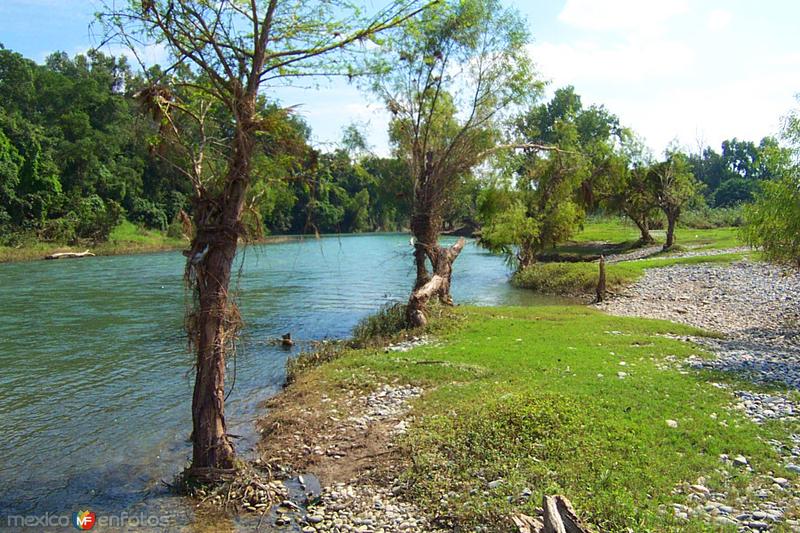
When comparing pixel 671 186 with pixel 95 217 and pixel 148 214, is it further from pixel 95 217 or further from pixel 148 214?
pixel 148 214

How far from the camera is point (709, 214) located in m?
74.8

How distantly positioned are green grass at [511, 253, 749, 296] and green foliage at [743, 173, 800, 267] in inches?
473

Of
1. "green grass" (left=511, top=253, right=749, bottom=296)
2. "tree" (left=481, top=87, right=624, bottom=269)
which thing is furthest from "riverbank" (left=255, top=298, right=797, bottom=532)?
"tree" (left=481, top=87, right=624, bottom=269)

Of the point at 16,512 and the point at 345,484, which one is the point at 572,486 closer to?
the point at 345,484

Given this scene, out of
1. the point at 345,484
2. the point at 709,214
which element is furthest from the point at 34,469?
the point at 709,214

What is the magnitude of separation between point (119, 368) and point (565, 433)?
13889 millimetres

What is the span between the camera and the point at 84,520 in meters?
8.50

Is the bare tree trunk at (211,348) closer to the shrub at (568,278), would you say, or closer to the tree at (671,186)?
the shrub at (568,278)

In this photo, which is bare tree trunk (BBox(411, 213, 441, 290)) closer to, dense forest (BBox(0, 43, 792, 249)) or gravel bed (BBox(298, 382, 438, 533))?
dense forest (BBox(0, 43, 792, 249))

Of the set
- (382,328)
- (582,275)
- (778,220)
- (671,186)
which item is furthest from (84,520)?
(671,186)

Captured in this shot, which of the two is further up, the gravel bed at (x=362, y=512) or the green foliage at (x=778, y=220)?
the green foliage at (x=778, y=220)

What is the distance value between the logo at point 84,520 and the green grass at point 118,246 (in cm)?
5543

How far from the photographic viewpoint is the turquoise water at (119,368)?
1017cm

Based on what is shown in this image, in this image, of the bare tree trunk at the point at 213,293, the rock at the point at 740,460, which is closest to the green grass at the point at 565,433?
the rock at the point at 740,460
